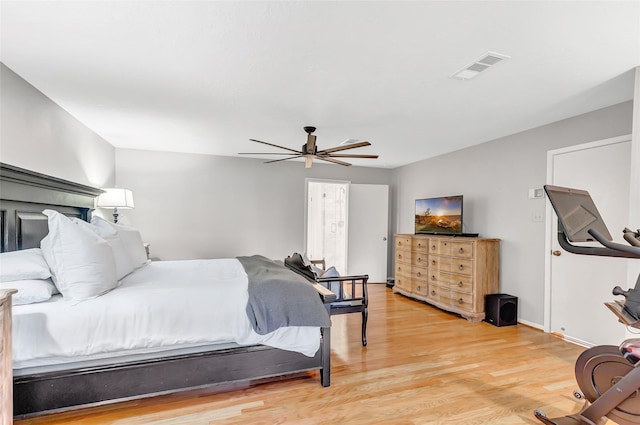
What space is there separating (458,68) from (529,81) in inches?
26.7

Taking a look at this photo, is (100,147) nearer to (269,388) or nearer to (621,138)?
(269,388)

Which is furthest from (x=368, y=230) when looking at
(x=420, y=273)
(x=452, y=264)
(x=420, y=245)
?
(x=452, y=264)

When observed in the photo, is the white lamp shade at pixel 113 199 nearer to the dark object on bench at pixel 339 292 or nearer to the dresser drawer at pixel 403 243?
the dark object on bench at pixel 339 292

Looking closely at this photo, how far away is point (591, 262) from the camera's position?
10.4 feet

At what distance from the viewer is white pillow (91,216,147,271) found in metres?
2.88

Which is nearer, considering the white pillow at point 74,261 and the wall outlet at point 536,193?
the white pillow at point 74,261

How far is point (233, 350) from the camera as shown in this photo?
2160 mm

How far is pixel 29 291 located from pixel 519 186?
470cm

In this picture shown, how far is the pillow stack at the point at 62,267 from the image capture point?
1881 millimetres

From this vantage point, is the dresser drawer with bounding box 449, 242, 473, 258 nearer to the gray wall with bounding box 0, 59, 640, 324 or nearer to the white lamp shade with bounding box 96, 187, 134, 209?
the gray wall with bounding box 0, 59, 640, 324

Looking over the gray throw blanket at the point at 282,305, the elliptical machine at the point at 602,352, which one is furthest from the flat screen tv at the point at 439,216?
the gray throw blanket at the point at 282,305

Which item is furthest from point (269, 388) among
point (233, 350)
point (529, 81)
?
point (529, 81)

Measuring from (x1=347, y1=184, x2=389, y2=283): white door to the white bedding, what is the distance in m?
3.95

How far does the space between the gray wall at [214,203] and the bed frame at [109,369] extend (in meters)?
2.19
